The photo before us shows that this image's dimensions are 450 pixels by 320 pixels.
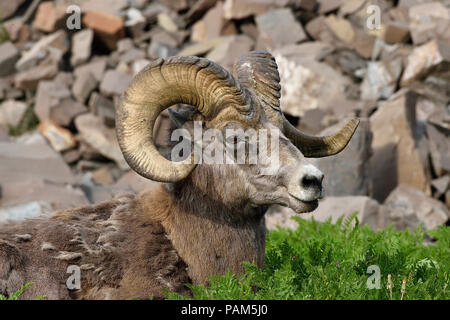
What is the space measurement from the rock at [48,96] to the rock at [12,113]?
1.57 ft

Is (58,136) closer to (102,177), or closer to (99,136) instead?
(99,136)

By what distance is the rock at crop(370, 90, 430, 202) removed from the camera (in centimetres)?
1588

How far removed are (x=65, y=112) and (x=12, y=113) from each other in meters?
1.90

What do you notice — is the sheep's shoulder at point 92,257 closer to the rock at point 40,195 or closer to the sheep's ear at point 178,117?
the sheep's ear at point 178,117

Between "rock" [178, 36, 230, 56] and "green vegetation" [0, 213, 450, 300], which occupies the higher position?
"green vegetation" [0, 213, 450, 300]

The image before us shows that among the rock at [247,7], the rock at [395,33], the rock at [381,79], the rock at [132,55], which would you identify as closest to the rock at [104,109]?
the rock at [132,55]

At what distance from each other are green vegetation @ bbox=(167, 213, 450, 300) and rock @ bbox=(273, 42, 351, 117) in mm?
9373

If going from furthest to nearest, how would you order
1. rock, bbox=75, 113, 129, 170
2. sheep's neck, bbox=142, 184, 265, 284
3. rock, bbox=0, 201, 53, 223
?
rock, bbox=75, 113, 129, 170, rock, bbox=0, 201, 53, 223, sheep's neck, bbox=142, 184, 265, 284

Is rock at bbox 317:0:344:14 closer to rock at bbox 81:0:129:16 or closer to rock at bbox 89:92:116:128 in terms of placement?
rock at bbox 81:0:129:16

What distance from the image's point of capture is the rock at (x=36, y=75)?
21500 millimetres

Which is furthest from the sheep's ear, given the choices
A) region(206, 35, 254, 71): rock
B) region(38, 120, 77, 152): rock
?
region(38, 120, 77, 152): rock

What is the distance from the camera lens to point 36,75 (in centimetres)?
2156

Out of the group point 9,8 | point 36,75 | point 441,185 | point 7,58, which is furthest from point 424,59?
point 9,8
